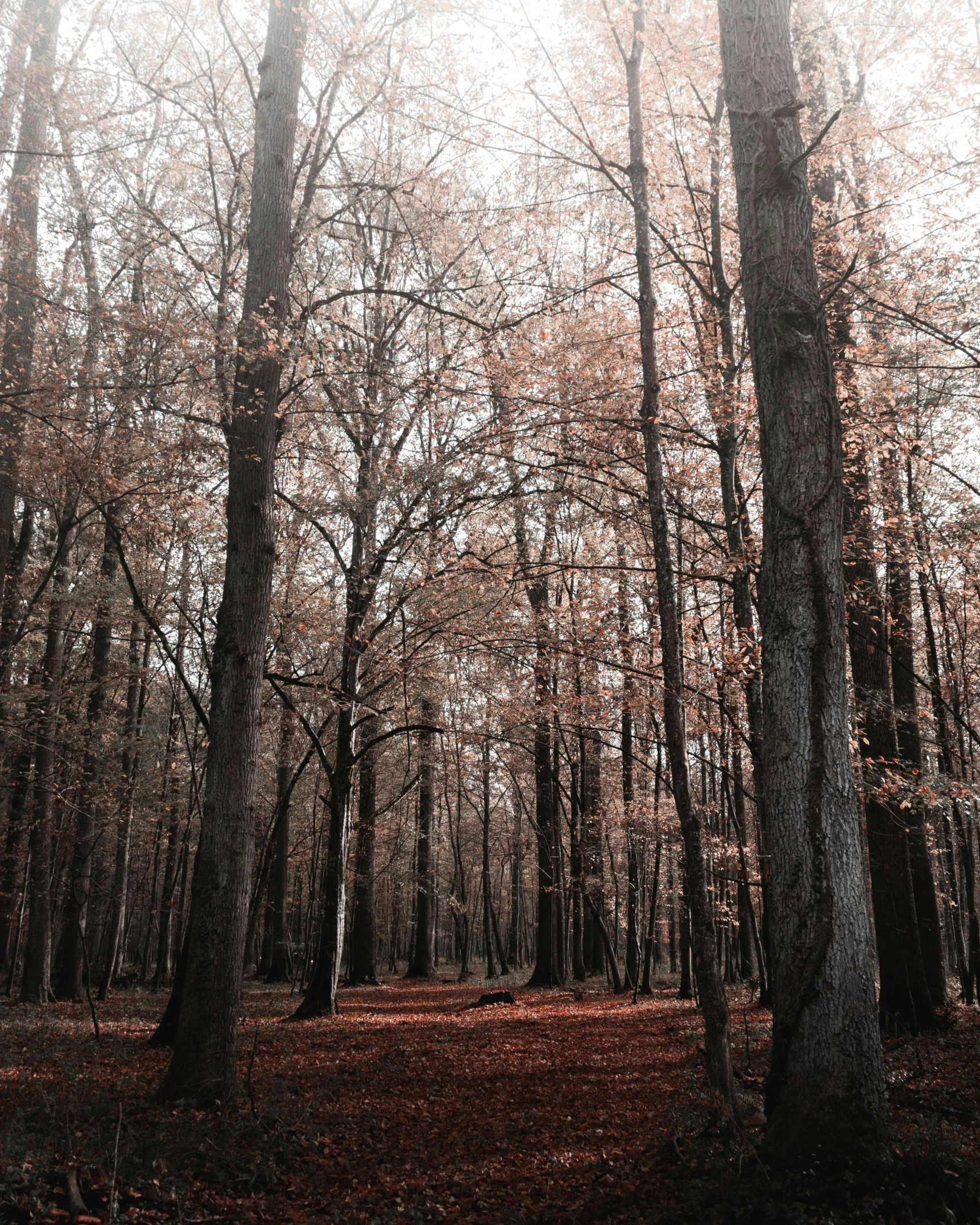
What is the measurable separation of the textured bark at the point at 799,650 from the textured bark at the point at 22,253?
28.7 feet

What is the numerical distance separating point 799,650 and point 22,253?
10.2 meters

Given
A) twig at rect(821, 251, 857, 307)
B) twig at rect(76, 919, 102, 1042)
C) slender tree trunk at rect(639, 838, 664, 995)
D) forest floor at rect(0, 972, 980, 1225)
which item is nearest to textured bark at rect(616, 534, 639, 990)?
slender tree trunk at rect(639, 838, 664, 995)

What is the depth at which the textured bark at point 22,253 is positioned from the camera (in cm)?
979

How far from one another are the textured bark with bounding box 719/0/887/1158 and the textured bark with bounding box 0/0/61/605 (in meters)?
8.75

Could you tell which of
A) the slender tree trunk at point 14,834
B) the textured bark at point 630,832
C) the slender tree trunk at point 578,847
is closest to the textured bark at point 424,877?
the slender tree trunk at point 578,847

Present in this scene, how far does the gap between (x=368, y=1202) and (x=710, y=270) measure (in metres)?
11.1

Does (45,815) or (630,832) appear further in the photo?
(630,832)

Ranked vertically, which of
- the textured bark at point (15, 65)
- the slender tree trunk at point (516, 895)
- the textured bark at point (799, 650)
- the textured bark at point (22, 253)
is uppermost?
the textured bark at point (15, 65)

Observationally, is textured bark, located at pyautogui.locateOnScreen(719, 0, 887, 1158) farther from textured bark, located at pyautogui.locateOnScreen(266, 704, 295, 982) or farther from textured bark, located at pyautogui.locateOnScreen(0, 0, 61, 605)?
textured bark, located at pyautogui.locateOnScreen(266, 704, 295, 982)

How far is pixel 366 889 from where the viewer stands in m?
18.5

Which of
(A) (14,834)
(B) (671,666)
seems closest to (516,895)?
(A) (14,834)

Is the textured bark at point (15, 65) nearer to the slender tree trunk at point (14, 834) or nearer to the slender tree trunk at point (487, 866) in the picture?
the slender tree trunk at point (14, 834)

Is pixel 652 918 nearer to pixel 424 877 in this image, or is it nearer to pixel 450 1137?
pixel 424 877

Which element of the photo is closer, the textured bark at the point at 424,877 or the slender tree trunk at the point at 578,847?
the slender tree trunk at the point at 578,847
